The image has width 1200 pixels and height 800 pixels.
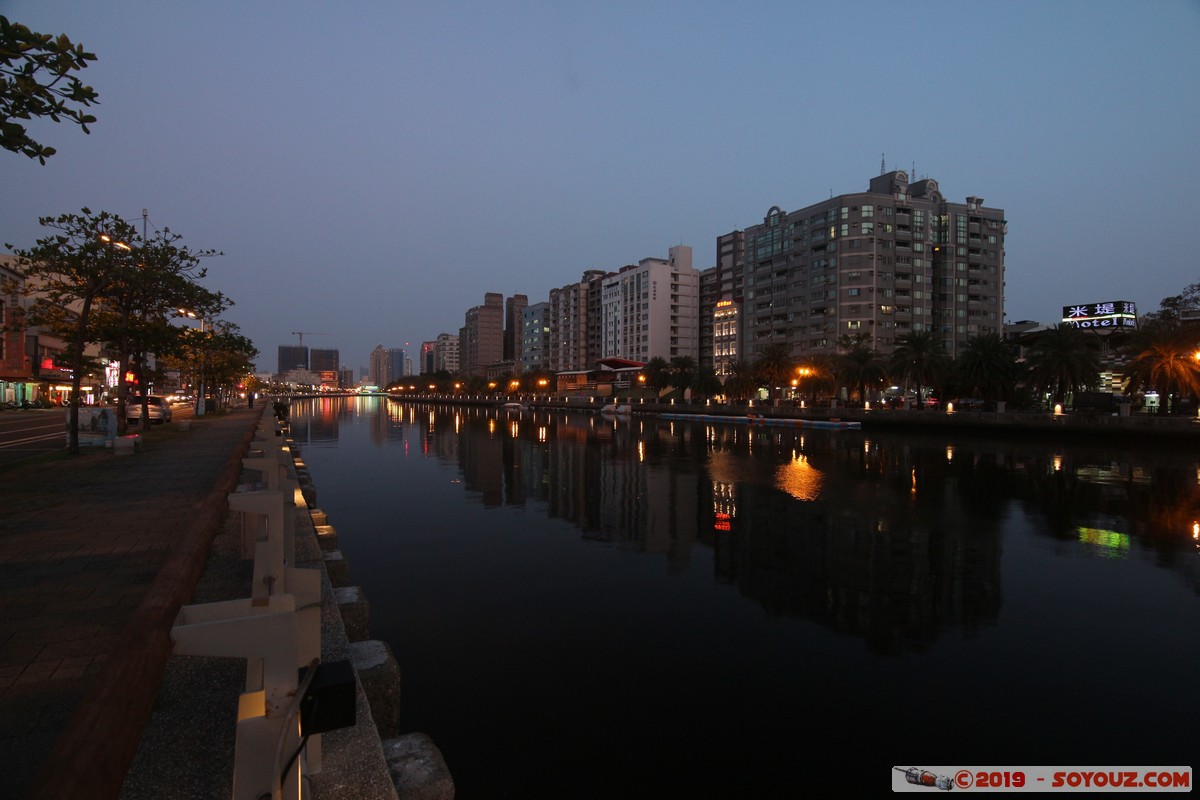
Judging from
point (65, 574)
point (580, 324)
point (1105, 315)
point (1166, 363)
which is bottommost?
point (65, 574)

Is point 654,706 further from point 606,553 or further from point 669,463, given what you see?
point 669,463

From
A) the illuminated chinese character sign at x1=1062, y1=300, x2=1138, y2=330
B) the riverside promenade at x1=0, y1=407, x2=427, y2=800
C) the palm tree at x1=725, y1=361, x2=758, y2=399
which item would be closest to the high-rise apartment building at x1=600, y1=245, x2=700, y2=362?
the palm tree at x1=725, y1=361, x2=758, y2=399

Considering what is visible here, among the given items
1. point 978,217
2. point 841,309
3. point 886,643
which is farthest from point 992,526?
point 978,217

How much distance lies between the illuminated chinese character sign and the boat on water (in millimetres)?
43573

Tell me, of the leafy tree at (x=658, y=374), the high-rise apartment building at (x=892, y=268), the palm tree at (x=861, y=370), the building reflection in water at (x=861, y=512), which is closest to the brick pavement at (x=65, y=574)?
the building reflection in water at (x=861, y=512)

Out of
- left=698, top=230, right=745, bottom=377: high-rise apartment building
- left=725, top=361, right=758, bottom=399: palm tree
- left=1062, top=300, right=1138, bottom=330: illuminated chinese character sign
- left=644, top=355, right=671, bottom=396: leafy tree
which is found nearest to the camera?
left=725, top=361, right=758, bottom=399: palm tree

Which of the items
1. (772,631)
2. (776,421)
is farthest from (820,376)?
(772,631)

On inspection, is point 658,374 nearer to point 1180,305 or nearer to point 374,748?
point 1180,305

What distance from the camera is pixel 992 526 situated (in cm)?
1488

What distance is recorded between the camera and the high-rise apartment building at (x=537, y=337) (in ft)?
561

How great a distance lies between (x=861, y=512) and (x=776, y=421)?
44650 mm

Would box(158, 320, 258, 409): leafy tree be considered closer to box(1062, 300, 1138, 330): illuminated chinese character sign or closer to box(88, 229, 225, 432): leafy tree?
box(88, 229, 225, 432): leafy tree

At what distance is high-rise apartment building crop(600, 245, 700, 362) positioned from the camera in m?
131

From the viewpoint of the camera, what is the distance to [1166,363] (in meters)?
40.1
